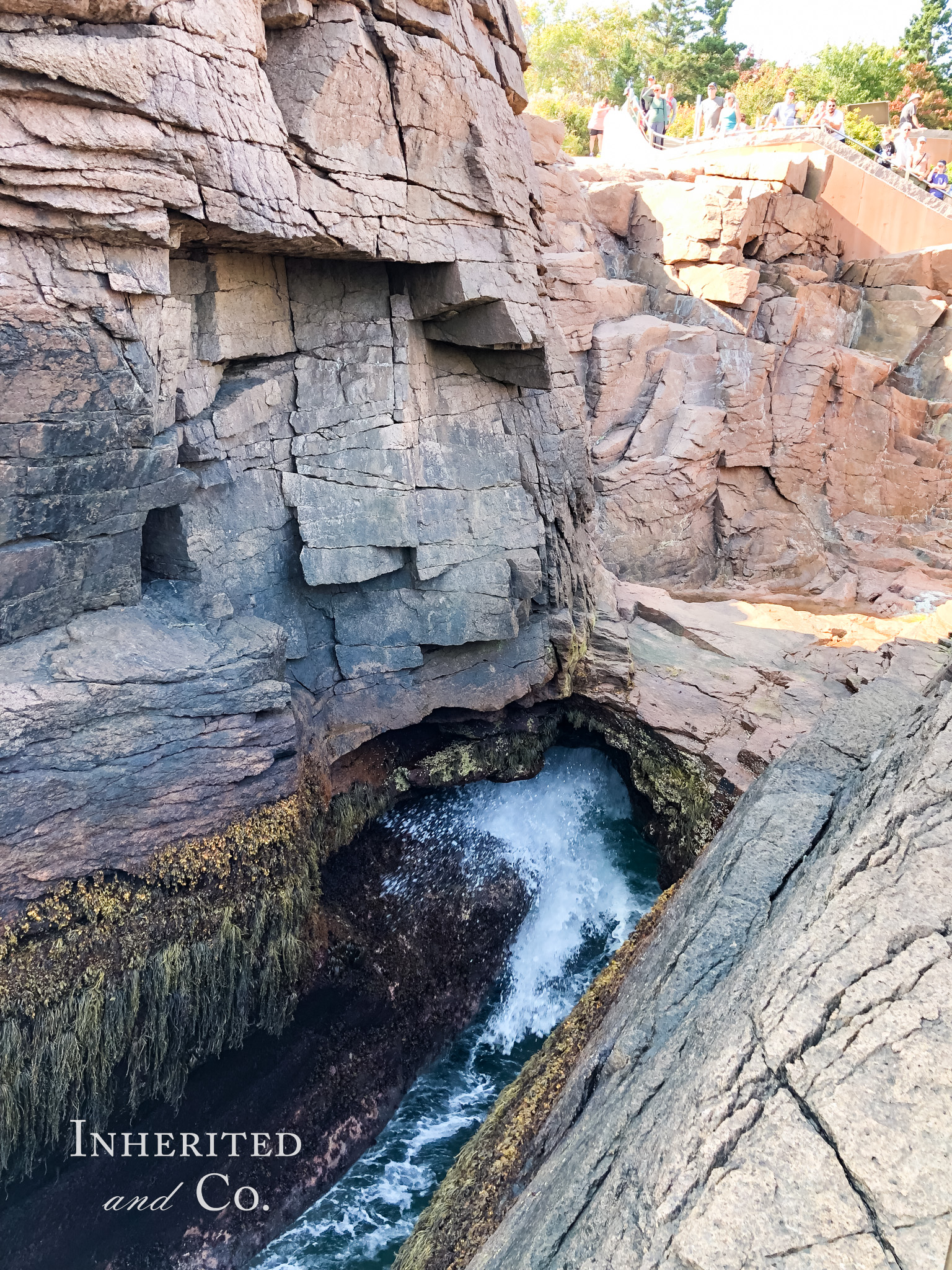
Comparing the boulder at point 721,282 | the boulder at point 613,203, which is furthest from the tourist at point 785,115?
the boulder at point 721,282

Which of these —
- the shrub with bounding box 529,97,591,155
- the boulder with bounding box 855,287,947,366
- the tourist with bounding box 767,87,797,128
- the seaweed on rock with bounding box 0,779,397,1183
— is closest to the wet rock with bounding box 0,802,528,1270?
the seaweed on rock with bounding box 0,779,397,1183

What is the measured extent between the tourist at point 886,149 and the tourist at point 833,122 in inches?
33.7

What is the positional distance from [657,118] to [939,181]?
6.47 m

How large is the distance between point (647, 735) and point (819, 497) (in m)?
9.04

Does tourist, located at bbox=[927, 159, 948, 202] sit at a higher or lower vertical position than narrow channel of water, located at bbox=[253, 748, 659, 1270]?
higher

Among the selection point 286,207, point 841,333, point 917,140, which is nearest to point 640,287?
point 841,333

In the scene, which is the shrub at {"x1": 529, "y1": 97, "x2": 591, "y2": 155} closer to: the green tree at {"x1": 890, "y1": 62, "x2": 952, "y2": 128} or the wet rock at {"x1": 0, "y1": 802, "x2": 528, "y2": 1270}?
the green tree at {"x1": 890, "y1": 62, "x2": 952, "y2": 128}

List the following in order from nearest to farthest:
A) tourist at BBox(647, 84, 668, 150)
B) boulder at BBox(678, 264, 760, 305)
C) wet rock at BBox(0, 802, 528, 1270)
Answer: wet rock at BBox(0, 802, 528, 1270) < boulder at BBox(678, 264, 760, 305) < tourist at BBox(647, 84, 668, 150)

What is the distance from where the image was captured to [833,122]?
19.2 m

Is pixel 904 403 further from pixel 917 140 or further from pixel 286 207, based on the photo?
pixel 286 207

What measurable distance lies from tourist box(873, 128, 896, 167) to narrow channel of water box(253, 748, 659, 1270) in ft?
48.4

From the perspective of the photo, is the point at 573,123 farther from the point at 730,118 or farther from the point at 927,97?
the point at 927,97

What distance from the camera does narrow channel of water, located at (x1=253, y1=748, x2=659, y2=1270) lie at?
23.4 ft

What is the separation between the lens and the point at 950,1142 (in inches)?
92.8
